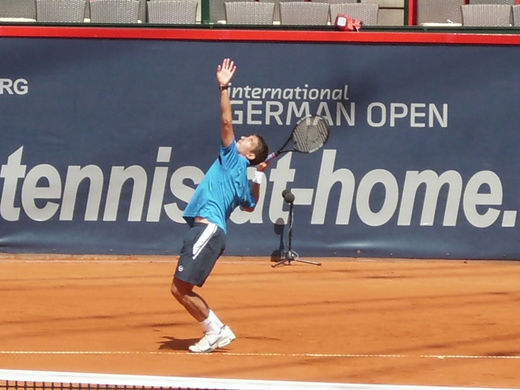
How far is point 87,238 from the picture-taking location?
45.9ft

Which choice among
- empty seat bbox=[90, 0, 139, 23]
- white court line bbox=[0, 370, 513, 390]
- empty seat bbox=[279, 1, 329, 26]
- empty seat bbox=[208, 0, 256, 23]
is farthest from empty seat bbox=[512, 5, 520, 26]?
white court line bbox=[0, 370, 513, 390]

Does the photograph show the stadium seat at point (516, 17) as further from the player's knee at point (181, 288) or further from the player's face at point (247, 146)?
the player's knee at point (181, 288)

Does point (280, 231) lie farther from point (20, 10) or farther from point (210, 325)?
point (210, 325)

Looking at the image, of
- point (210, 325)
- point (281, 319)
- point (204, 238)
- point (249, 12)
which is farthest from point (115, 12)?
point (210, 325)

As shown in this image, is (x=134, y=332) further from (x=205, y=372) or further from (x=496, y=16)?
(x=496, y=16)

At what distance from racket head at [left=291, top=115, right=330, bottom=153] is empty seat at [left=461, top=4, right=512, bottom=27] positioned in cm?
534

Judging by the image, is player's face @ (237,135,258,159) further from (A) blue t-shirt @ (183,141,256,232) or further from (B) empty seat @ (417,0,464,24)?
(B) empty seat @ (417,0,464,24)

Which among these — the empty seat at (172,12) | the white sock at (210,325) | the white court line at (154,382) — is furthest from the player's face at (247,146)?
the empty seat at (172,12)

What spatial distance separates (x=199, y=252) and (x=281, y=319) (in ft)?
6.89

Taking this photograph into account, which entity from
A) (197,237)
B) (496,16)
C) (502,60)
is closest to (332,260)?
(502,60)

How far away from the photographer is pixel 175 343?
9305 mm

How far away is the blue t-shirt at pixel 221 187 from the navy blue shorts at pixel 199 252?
88 millimetres

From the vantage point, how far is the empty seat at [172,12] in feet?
50.2

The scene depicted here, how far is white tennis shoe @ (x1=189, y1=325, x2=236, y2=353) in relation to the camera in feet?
28.9
